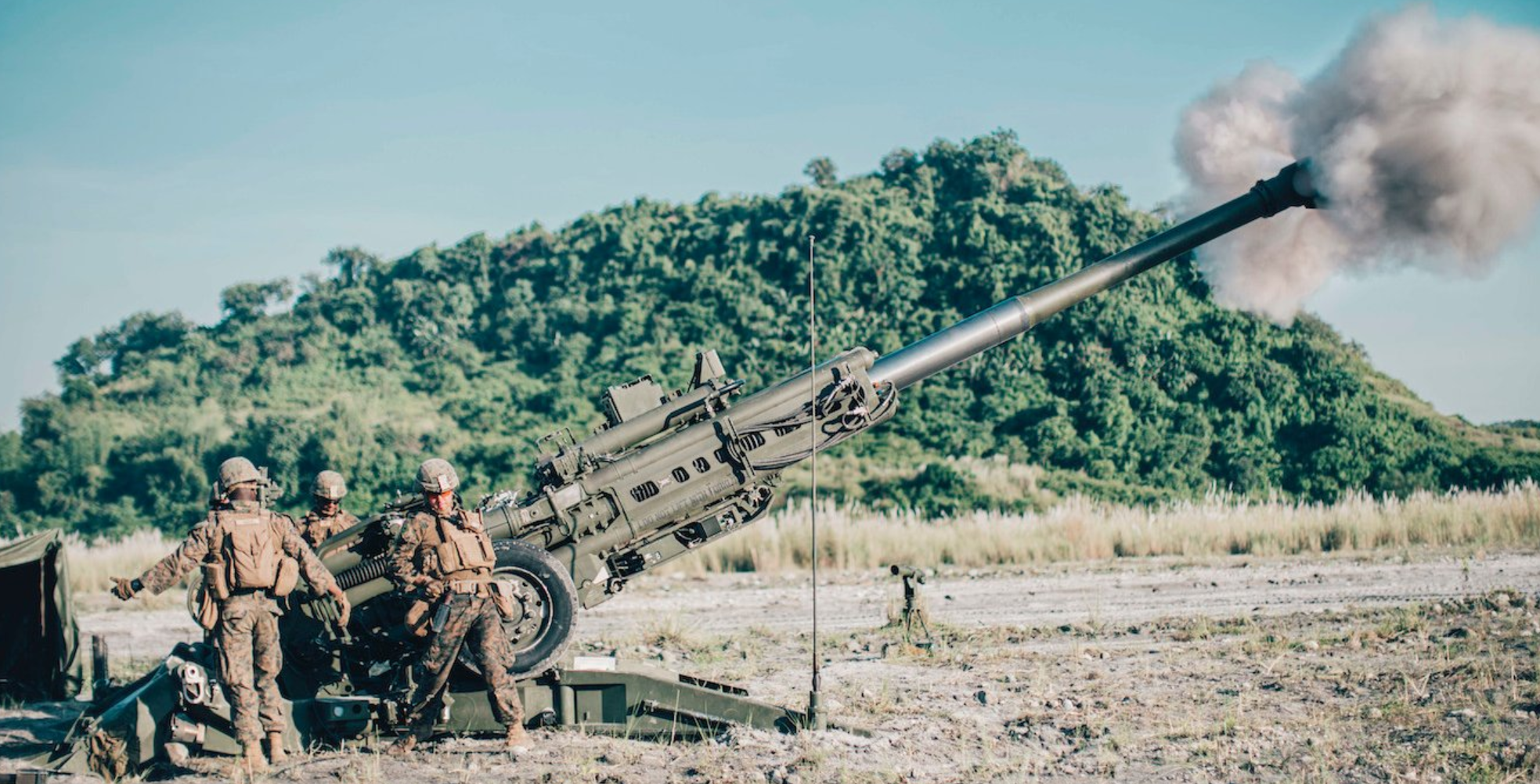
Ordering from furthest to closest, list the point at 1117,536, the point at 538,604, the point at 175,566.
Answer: the point at 1117,536 < the point at 538,604 < the point at 175,566

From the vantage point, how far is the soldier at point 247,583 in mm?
8297

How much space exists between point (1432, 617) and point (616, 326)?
2900 centimetres

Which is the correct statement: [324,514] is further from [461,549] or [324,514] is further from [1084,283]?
[1084,283]

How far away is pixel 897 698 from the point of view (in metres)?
9.93

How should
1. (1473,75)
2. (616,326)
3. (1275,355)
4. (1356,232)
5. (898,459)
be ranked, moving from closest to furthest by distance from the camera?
1. (1473,75)
2. (1356,232)
3. (898,459)
4. (1275,355)
5. (616,326)

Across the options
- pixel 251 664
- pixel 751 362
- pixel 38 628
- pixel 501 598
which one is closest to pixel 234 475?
pixel 251 664

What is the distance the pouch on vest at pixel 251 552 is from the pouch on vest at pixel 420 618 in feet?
2.91

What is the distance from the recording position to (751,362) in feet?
112

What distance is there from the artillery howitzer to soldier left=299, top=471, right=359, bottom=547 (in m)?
1.27

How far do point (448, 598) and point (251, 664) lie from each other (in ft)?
4.21

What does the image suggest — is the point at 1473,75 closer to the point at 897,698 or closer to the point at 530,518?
the point at 897,698

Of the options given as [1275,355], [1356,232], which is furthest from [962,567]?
[1275,355]

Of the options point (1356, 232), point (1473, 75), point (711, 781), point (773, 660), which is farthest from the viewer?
point (773, 660)

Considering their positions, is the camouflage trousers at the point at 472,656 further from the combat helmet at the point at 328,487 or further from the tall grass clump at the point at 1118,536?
the tall grass clump at the point at 1118,536
